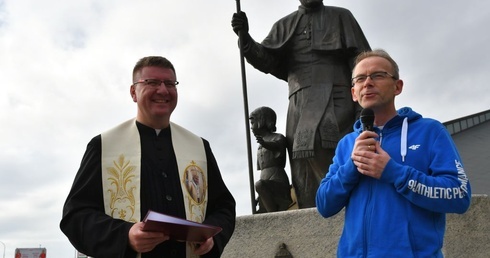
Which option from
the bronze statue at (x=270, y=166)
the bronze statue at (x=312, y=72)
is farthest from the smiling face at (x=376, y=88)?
the bronze statue at (x=270, y=166)

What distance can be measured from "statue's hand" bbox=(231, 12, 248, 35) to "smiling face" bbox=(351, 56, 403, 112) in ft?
11.0

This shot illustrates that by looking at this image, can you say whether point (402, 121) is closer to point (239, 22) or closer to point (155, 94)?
point (155, 94)

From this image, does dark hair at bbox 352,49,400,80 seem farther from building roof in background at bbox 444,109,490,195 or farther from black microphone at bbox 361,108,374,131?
building roof in background at bbox 444,109,490,195

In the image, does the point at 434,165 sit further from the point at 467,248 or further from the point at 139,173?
the point at 467,248

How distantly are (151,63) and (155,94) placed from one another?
14 cm

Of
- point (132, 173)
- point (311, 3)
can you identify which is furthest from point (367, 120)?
point (311, 3)

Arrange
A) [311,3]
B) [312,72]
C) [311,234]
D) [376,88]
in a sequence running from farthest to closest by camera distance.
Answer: [311,3]
[312,72]
[311,234]
[376,88]

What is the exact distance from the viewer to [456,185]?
218cm

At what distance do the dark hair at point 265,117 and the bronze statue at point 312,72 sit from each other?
257 mm

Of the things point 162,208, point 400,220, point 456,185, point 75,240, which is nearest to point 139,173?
point 162,208

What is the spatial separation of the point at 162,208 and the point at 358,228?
0.80 metres

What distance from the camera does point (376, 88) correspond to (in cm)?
240

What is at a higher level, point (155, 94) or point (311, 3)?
point (311, 3)

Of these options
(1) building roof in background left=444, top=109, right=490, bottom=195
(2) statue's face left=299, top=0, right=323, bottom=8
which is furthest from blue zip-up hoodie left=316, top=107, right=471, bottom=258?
(1) building roof in background left=444, top=109, right=490, bottom=195
